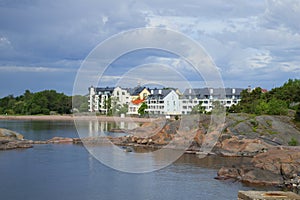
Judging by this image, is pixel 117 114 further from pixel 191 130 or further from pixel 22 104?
pixel 191 130

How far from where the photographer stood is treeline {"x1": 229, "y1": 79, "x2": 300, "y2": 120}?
4059cm

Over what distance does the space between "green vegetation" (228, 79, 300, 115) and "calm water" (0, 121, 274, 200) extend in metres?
13.2

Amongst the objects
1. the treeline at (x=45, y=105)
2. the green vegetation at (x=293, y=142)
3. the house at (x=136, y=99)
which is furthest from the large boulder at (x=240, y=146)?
the treeline at (x=45, y=105)

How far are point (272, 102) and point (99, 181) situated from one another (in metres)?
25.1

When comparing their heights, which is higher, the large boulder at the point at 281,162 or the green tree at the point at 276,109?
the green tree at the point at 276,109

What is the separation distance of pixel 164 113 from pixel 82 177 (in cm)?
4999

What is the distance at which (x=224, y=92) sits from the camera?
240ft

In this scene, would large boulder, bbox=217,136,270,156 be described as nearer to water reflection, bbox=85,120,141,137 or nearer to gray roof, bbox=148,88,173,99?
water reflection, bbox=85,120,141,137

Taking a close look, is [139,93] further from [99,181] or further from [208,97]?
[99,181]

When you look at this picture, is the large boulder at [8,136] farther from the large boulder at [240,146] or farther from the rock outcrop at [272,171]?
the rock outcrop at [272,171]

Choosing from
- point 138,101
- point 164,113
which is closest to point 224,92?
point 164,113

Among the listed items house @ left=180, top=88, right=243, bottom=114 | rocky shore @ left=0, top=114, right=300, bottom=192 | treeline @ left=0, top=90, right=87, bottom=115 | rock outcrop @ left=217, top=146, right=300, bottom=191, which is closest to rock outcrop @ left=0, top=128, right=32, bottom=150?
rocky shore @ left=0, top=114, right=300, bottom=192

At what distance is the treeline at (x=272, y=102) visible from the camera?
40594 millimetres

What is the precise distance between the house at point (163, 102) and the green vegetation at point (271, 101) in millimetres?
17368
